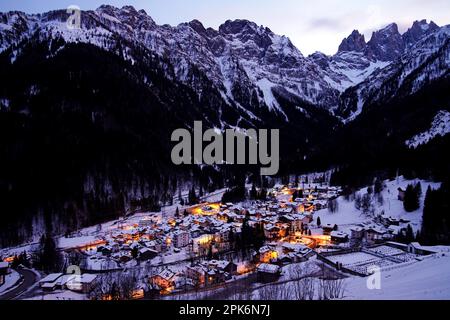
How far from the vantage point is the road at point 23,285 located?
1783 centimetres

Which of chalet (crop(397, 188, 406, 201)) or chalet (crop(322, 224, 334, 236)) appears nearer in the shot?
chalet (crop(322, 224, 334, 236))

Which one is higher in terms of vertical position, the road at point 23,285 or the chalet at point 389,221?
the chalet at point 389,221

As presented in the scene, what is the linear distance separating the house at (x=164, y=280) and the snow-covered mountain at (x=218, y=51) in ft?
267

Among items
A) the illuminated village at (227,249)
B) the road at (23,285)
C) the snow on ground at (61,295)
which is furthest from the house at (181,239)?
the snow on ground at (61,295)

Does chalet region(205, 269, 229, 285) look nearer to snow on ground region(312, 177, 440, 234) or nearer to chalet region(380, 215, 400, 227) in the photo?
snow on ground region(312, 177, 440, 234)

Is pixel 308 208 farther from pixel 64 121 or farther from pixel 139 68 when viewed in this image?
pixel 139 68

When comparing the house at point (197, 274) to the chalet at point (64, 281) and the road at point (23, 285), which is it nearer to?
the chalet at point (64, 281)

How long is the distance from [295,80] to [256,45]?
34751mm

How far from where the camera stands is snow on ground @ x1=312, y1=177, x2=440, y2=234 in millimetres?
30008

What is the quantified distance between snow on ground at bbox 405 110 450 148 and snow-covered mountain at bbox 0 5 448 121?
60288 mm

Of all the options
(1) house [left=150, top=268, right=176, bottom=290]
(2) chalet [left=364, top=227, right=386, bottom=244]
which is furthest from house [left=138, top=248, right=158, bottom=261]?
(2) chalet [left=364, top=227, right=386, bottom=244]

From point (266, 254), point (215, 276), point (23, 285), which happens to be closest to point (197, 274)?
point (215, 276)

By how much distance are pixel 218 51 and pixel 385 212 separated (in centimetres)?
13899
